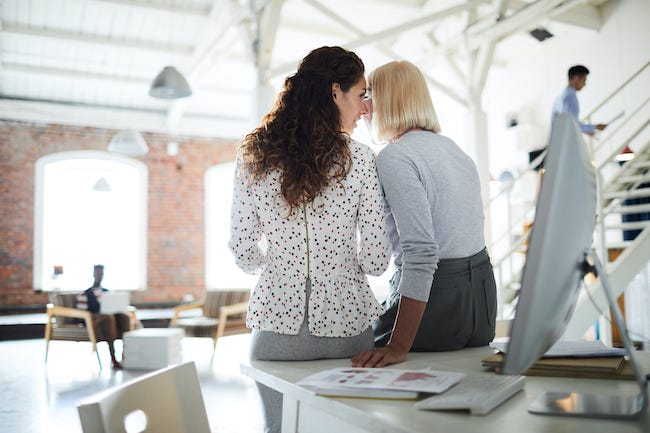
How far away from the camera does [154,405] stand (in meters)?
1.17

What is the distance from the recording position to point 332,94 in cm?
153

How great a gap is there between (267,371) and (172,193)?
1078cm

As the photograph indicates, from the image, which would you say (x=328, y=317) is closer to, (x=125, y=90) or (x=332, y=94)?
(x=332, y=94)

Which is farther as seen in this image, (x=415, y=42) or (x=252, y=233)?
(x=415, y=42)

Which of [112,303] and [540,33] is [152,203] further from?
[540,33]

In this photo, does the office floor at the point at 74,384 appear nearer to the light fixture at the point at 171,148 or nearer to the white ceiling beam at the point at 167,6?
the light fixture at the point at 171,148

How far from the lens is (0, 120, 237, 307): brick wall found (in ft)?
33.7

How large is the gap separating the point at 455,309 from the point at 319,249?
0.44 metres

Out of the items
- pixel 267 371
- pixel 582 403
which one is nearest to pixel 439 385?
pixel 582 403

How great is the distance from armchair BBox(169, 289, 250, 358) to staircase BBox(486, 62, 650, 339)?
3078 mm

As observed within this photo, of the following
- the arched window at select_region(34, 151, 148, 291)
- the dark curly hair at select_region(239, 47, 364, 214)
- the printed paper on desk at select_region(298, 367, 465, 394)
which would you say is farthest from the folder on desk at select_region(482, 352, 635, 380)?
the arched window at select_region(34, 151, 148, 291)

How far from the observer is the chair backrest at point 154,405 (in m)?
0.94

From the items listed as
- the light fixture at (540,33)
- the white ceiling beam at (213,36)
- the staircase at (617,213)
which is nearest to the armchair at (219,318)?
the staircase at (617,213)

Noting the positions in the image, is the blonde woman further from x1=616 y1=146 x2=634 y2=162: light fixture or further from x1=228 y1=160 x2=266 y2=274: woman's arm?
x1=616 y1=146 x2=634 y2=162: light fixture
